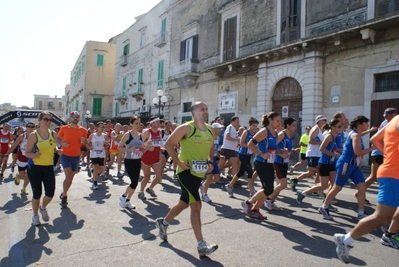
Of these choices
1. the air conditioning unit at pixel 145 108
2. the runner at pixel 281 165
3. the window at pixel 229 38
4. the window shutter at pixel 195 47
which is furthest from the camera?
the air conditioning unit at pixel 145 108

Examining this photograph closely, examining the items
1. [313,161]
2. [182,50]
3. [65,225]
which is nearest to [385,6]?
[313,161]

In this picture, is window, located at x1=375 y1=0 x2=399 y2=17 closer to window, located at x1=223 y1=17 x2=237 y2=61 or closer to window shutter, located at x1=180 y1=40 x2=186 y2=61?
window, located at x1=223 y1=17 x2=237 y2=61

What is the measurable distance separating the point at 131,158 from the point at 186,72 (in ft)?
59.0

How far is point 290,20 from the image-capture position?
16656 millimetres

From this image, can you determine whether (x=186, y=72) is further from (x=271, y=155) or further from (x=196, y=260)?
(x=196, y=260)

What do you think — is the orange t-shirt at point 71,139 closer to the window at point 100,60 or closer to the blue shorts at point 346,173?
the blue shorts at point 346,173

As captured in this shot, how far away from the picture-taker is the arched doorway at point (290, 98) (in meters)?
16.2

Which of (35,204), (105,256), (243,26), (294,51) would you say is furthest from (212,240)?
(243,26)

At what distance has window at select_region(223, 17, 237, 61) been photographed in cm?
2038

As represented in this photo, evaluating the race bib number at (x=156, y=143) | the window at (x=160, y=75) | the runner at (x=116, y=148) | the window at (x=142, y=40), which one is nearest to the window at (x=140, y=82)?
the window at (x=142, y=40)

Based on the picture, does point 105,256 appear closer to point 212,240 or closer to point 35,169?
point 212,240

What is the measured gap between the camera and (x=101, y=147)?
9203mm

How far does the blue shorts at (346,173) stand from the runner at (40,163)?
4.76 meters

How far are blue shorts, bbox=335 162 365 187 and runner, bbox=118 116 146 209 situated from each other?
3.68 meters
